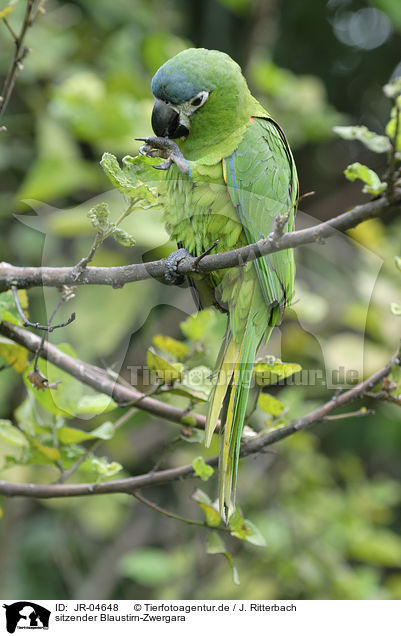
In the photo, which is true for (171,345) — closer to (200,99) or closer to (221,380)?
(221,380)

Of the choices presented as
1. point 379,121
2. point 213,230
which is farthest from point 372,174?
point 379,121

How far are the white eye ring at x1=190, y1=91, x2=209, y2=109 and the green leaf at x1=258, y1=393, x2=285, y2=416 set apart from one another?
386mm

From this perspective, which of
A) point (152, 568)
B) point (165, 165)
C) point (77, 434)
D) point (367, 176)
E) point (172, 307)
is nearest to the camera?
point (367, 176)

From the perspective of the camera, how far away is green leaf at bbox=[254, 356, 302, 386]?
725 mm

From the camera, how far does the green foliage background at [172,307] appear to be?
1.33 meters

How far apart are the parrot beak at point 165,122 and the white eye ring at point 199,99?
3cm

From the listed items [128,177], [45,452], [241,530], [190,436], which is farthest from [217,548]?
[128,177]

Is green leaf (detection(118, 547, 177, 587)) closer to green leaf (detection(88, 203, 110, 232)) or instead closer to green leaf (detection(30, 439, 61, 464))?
green leaf (detection(30, 439, 61, 464))

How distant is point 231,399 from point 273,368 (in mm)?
74

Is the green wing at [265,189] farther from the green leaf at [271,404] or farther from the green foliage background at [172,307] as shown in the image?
the green foliage background at [172,307]

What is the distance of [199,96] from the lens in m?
0.79

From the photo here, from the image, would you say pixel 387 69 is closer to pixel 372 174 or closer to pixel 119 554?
pixel 372 174

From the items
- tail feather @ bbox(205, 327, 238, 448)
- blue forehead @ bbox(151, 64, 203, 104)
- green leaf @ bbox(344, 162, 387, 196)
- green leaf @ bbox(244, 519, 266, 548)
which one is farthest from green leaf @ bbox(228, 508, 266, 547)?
blue forehead @ bbox(151, 64, 203, 104)

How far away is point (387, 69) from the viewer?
1344mm
